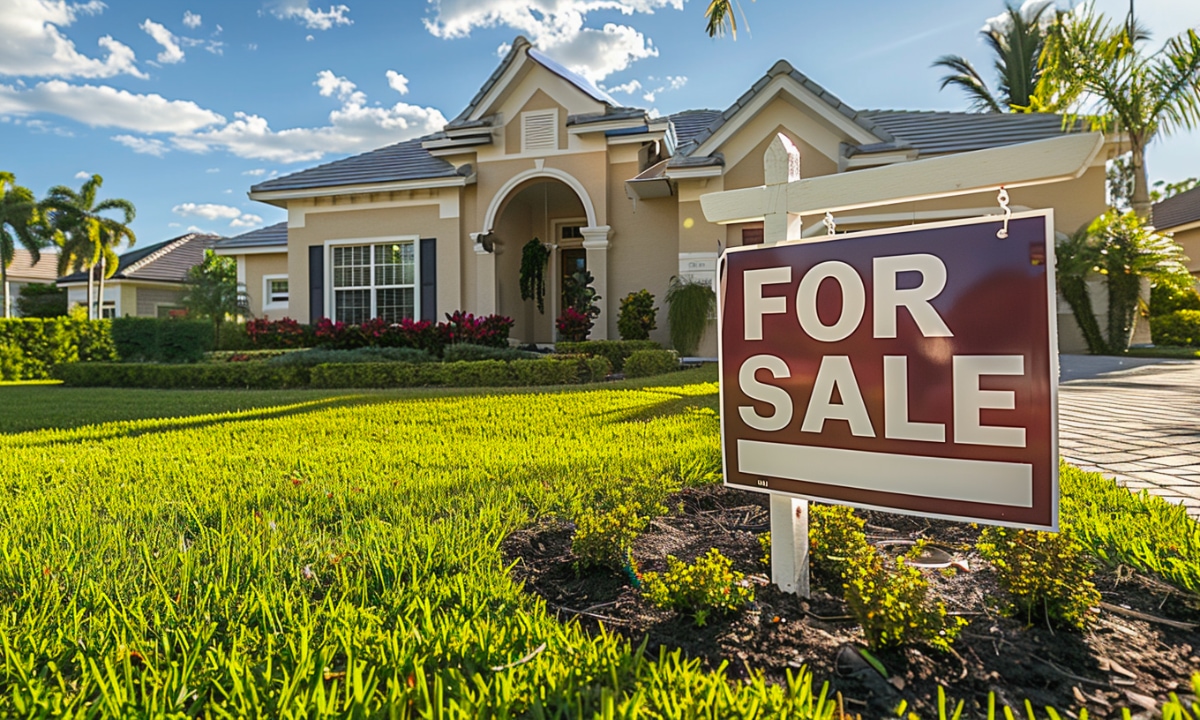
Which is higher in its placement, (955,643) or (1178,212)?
Answer: (1178,212)

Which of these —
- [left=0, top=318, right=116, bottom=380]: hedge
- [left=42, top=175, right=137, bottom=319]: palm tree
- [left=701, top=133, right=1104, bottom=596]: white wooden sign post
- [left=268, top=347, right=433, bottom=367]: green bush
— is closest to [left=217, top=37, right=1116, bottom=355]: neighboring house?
[left=268, top=347, right=433, bottom=367]: green bush

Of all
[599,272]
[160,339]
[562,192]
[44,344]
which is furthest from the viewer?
[44,344]

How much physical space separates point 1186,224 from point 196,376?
32048mm

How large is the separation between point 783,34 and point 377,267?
34.4 ft

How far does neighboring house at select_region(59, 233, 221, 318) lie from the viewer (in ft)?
106

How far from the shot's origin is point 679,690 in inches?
55.1

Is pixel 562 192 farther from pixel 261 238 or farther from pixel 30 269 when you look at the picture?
pixel 30 269

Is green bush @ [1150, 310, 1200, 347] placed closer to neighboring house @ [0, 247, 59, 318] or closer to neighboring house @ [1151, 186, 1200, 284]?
neighboring house @ [1151, 186, 1200, 284]

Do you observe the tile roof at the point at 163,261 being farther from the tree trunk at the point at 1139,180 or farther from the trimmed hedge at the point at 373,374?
the tree trunk at the point at 1139,180

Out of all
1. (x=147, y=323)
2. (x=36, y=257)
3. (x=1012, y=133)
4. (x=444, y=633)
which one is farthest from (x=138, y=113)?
(x=444, y=633)

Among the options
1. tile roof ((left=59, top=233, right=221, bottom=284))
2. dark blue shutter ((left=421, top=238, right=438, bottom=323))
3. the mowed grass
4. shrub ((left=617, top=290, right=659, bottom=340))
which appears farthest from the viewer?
tile roof ((left=59, top=233, right=221, bottom=284))

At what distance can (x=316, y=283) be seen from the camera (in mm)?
16312

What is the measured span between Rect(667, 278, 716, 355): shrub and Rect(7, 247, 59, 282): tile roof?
46.4m

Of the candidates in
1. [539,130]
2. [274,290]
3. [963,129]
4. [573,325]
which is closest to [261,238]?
Result: [274,290]
